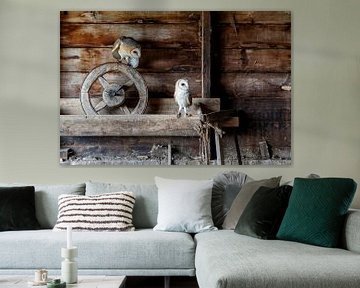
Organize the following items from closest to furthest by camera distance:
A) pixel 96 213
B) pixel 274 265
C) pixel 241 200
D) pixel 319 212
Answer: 1. pixel 274 265
2. pixel 319 212
3. pixel 96 213
4. pixel 241 200

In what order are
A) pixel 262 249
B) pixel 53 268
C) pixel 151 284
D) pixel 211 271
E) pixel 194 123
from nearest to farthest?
pixel 211 271 → pixel 262 249 → pixel 53 268 → pixel 151 284 → pixel 194 123

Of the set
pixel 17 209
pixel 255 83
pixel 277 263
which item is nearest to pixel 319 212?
pixel 277 263

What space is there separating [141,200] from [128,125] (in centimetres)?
71

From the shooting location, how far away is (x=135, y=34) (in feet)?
16.7

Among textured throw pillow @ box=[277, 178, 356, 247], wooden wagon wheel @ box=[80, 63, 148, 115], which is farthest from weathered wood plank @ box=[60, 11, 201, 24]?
textured throw pillow @ box=[277, 178, 356, 247]

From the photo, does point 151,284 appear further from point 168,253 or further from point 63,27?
point 63,27

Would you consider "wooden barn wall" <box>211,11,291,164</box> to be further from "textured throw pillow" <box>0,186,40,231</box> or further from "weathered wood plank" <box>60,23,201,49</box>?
"textured throw pillow" <box>0,186,40,231</box>

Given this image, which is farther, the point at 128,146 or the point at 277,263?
the point at 128,146

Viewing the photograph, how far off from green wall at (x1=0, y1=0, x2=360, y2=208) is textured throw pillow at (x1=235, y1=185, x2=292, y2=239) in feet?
3.07

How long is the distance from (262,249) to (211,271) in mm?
556

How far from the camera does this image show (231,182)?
4758 mm

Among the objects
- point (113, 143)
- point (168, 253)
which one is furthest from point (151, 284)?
point (113, 143)

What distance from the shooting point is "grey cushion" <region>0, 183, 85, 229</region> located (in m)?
4.63

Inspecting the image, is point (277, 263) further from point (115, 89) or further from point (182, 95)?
point (115, 89)
